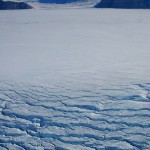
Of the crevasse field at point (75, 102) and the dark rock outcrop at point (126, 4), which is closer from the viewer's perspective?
the crevasse field at point (75, 102)

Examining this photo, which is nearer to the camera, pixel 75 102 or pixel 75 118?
pixel 75 118

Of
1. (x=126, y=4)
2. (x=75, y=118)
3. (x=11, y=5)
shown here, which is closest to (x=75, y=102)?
(x=75, y=118)

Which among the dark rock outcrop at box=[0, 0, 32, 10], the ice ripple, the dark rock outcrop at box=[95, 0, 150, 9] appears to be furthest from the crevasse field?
the dark rock outcrop at box=[0, 0, 32, 10]

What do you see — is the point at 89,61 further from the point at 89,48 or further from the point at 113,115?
the point at 113,115

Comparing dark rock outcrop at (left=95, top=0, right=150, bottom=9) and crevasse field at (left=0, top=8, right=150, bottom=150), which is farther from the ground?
dark rock outcrop at (left=95, top=0, right=150, bottom=9)

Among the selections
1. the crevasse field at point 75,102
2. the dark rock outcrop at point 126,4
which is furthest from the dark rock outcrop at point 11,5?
the crevasse field at point 75,102

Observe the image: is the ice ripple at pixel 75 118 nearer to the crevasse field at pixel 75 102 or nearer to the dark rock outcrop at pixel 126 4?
the crevasse field at pixel 75 102

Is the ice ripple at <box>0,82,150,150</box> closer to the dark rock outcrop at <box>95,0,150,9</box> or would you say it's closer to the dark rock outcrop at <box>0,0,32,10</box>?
the dark rock outcrop at <box>95,0,150,9</box>

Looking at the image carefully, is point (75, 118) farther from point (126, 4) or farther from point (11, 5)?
point (11, 5)

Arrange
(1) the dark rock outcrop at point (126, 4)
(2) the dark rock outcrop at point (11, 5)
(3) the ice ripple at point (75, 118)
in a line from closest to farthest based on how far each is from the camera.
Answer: (3) the ice ripple at point (75, 118), (1) the dark rock outcrop at point (126, 4), (2) the dark rock outcrop at point (11, 5)
